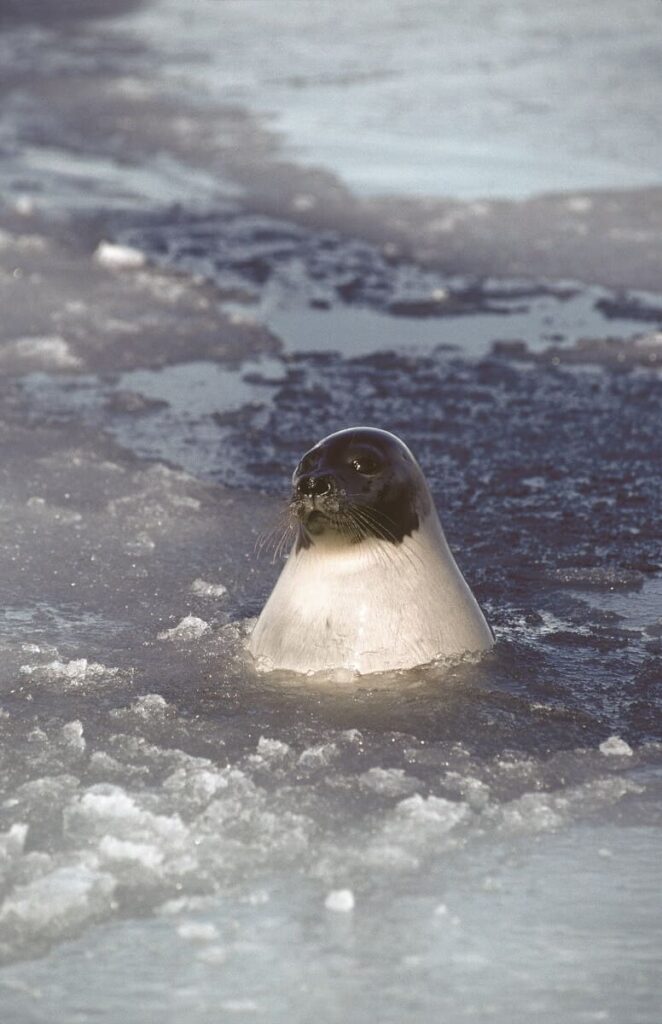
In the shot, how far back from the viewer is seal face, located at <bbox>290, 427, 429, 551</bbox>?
15.0 feet

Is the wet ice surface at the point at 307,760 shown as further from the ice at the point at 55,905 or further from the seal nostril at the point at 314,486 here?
the seal nostril at the point at 314,486

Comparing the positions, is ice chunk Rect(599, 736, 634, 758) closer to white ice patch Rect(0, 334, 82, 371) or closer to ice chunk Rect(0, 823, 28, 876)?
ice chunk Rect(0, 823, 28, 876)

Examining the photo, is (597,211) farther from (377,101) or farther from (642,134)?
(377,101)

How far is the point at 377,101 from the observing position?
606 inches

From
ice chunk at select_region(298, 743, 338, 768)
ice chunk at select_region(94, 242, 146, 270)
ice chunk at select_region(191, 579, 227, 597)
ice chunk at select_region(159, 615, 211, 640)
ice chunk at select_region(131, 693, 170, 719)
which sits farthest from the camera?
ice chunk at select_region(94, 242, 146, 270)

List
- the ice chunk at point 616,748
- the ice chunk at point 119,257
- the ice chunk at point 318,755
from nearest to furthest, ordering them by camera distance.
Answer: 1. the ice chunk at point 318,755
2. the ice chunk at point 616,748
3. the ice chunk at point 119,257

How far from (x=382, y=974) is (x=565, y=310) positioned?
656cm

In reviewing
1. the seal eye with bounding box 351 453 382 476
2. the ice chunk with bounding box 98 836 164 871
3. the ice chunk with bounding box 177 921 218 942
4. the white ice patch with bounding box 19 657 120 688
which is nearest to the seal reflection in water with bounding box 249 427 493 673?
the seal eye with bounding box 351 453 382 476

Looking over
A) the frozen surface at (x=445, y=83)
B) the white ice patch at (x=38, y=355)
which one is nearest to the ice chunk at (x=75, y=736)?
the white ice patch at (x=38, y=355)

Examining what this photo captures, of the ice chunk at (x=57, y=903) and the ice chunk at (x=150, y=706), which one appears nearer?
the ice chunk at (x=57, y=903)

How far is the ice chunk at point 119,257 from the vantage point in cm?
1007

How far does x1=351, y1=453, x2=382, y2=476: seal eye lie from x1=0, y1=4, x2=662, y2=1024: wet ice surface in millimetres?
326

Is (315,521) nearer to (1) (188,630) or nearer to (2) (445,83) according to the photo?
(1) (188,630)

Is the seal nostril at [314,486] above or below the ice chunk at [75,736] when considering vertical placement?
above
